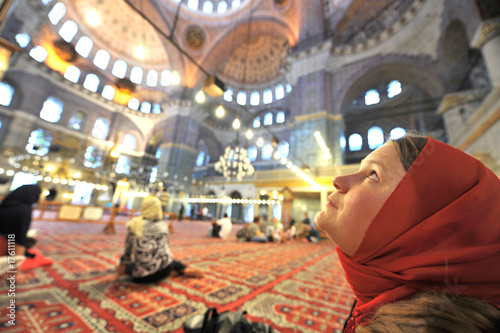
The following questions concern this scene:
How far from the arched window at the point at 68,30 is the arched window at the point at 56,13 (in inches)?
23.6

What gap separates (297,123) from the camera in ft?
38.5

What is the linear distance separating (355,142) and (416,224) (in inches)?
749

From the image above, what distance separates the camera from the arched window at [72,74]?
16841 millimetres

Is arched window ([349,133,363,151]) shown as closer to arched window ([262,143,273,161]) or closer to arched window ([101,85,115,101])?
arched window ([262,143,273,161])

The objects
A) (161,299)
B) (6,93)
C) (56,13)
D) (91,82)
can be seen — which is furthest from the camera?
(91,82)

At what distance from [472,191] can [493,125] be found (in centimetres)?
692

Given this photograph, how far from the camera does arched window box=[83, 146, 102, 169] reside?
16.9 meters

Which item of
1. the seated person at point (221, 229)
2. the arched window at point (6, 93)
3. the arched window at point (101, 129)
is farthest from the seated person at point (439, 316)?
the arched window at point (101, 129)

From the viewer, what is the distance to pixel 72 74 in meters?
17.2

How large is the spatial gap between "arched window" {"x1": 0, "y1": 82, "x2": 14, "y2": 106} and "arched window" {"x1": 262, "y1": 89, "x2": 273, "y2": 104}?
1977cm

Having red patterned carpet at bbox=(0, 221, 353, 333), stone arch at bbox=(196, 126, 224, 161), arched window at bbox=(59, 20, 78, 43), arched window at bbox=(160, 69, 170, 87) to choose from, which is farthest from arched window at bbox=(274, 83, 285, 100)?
red patterned carpet at bbox=(0, 221, 353, 333)

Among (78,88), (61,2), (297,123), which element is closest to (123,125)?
(78,88)

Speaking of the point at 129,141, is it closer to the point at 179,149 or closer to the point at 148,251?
the point at 179,149

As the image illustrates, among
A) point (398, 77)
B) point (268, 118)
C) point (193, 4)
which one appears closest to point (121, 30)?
point (193, 4)
